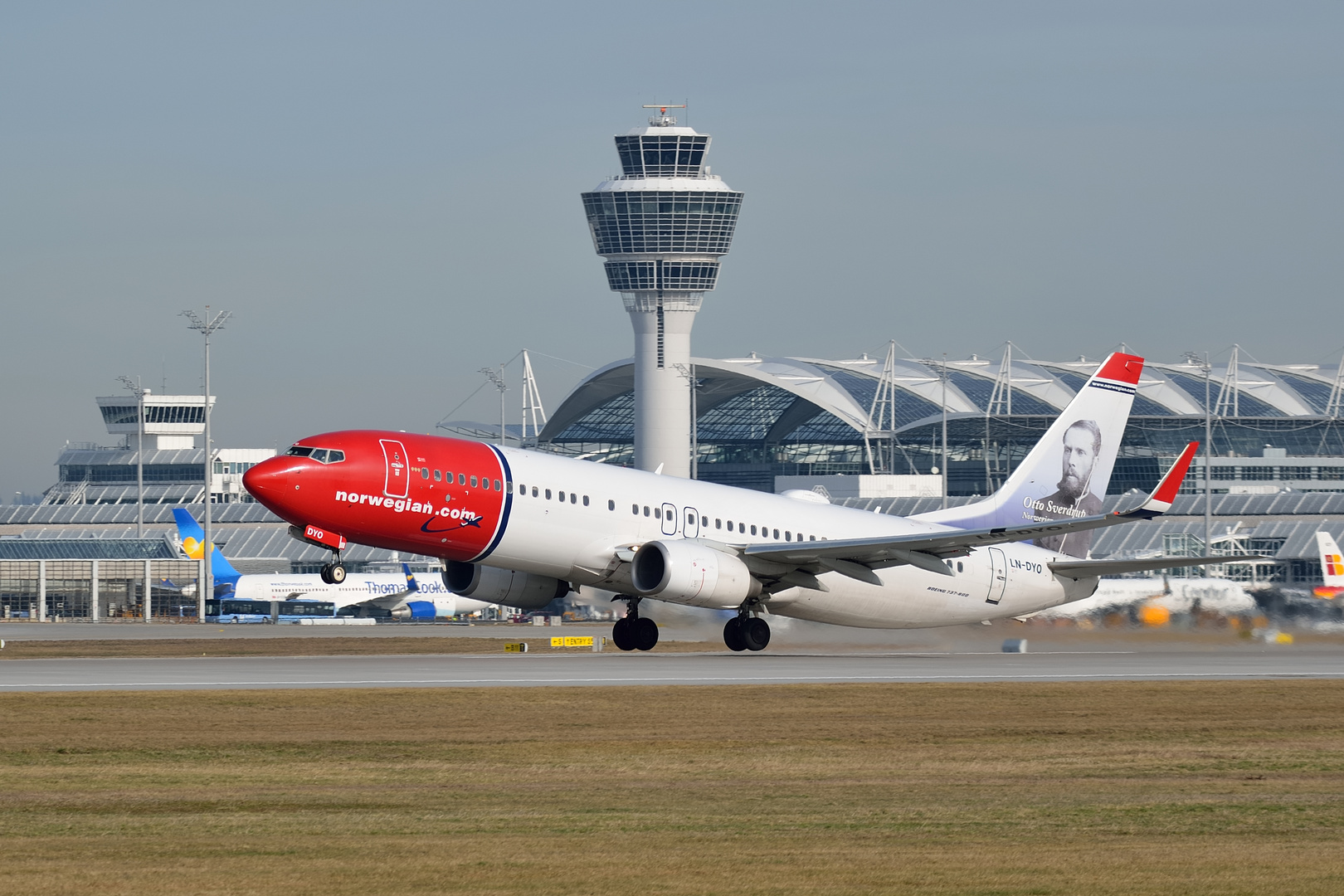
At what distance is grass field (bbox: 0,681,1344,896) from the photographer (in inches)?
586

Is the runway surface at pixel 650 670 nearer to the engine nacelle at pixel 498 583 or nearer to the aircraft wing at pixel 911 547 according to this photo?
the engine nacelle at pixel 498 583

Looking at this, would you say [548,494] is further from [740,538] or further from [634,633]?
[634,633]

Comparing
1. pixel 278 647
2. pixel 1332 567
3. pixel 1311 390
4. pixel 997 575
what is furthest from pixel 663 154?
pixel 997 575

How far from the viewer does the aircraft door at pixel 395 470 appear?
126 feet

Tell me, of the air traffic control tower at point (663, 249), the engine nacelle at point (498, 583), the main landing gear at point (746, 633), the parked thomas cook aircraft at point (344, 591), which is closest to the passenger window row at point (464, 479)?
the engine nacelle at point (498, 583)

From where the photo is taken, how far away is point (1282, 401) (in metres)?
182

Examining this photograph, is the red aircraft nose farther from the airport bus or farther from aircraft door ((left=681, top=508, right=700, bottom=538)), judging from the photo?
the airport bus

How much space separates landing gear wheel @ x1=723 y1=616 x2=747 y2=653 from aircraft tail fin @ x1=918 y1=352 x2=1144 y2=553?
846cm

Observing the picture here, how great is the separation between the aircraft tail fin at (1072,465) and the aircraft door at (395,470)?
59.0 ft

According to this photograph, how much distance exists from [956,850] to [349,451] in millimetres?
25065

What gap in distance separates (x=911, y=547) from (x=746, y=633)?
5.31 metres

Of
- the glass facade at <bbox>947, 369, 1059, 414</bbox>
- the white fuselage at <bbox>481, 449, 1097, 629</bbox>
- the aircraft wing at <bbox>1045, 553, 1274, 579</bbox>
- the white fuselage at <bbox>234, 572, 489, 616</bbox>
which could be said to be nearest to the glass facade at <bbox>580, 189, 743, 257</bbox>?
the glass facade at <bbox>947, 369, 1059, 414</bbox>

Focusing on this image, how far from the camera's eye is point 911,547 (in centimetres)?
4212

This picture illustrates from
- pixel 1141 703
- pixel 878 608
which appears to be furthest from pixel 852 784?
pixel 878 608
